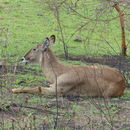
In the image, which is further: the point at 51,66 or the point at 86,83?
the point at 51,66

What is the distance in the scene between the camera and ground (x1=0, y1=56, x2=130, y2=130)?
7.90 meters

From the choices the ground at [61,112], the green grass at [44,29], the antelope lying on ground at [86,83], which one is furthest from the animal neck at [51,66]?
the green grass at [44,29]

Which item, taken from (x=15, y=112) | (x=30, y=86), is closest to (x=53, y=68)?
(x=30, y=86)

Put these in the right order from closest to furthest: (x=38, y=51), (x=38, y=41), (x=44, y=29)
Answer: (x=38, y=51), (x=38, y=41), (x=44, y=29)

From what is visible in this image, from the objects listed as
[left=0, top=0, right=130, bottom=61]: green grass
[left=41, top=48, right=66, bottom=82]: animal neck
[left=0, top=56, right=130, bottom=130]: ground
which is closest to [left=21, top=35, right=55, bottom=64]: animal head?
[left=41, top=48, right=66, bottom=82]: animal neck

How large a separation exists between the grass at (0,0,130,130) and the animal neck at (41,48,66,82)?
0.50m

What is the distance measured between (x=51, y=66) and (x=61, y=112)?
2228 mm

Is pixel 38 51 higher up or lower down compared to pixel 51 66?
higher up

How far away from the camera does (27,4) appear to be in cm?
2253

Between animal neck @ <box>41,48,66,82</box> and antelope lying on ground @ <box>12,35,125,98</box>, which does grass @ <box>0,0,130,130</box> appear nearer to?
antelope lying on ground @ <box>12,35,125,98</box>

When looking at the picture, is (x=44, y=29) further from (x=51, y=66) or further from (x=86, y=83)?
(x=86, y=83)

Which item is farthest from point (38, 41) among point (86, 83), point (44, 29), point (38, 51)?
point (86, 83)

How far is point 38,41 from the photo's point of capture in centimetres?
1738

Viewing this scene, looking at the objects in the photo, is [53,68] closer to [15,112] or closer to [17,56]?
[15,112]
